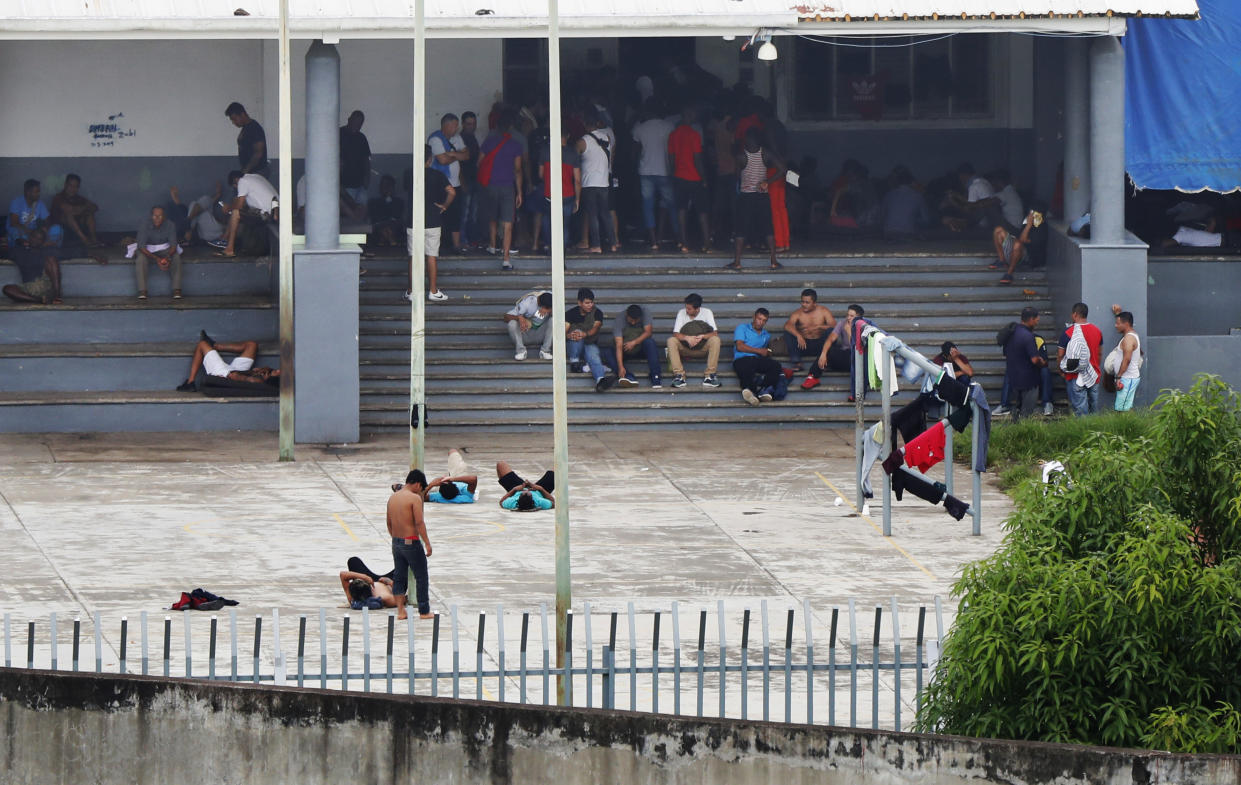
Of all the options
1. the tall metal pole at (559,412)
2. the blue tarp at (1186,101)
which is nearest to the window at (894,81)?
the blue tarp at (1186,101)

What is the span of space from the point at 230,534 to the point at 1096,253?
412 inches

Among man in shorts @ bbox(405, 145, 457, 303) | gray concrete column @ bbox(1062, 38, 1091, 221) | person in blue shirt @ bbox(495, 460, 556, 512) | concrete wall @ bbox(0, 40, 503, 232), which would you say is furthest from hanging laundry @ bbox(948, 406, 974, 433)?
concrete wall @ bbox(0, 40, 503, 232)

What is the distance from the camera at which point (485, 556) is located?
54.7 ft

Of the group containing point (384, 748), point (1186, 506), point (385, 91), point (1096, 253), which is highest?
point (385, 91)

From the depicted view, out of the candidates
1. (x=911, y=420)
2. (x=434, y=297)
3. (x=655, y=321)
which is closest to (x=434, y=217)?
(x=434, y=297)

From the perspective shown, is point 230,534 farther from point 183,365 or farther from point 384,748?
point 384,748

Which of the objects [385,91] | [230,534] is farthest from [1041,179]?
[230,534]

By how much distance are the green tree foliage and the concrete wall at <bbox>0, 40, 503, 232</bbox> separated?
17.0 m

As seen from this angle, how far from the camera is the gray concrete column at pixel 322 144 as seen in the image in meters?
21.8

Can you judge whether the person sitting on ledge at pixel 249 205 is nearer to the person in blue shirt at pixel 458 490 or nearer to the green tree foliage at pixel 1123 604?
the person in blue shirt at pixel 458 490

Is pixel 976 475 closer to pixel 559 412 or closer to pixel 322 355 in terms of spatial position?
pixel 559 412

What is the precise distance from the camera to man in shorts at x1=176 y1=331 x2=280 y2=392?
22406mm

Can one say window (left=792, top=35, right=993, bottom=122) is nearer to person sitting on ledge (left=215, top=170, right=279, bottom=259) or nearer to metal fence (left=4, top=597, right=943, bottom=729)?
person sitting on ledge (left=215, top=170, right=279, bottom=259)

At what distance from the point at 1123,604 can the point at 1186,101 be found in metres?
14.8
